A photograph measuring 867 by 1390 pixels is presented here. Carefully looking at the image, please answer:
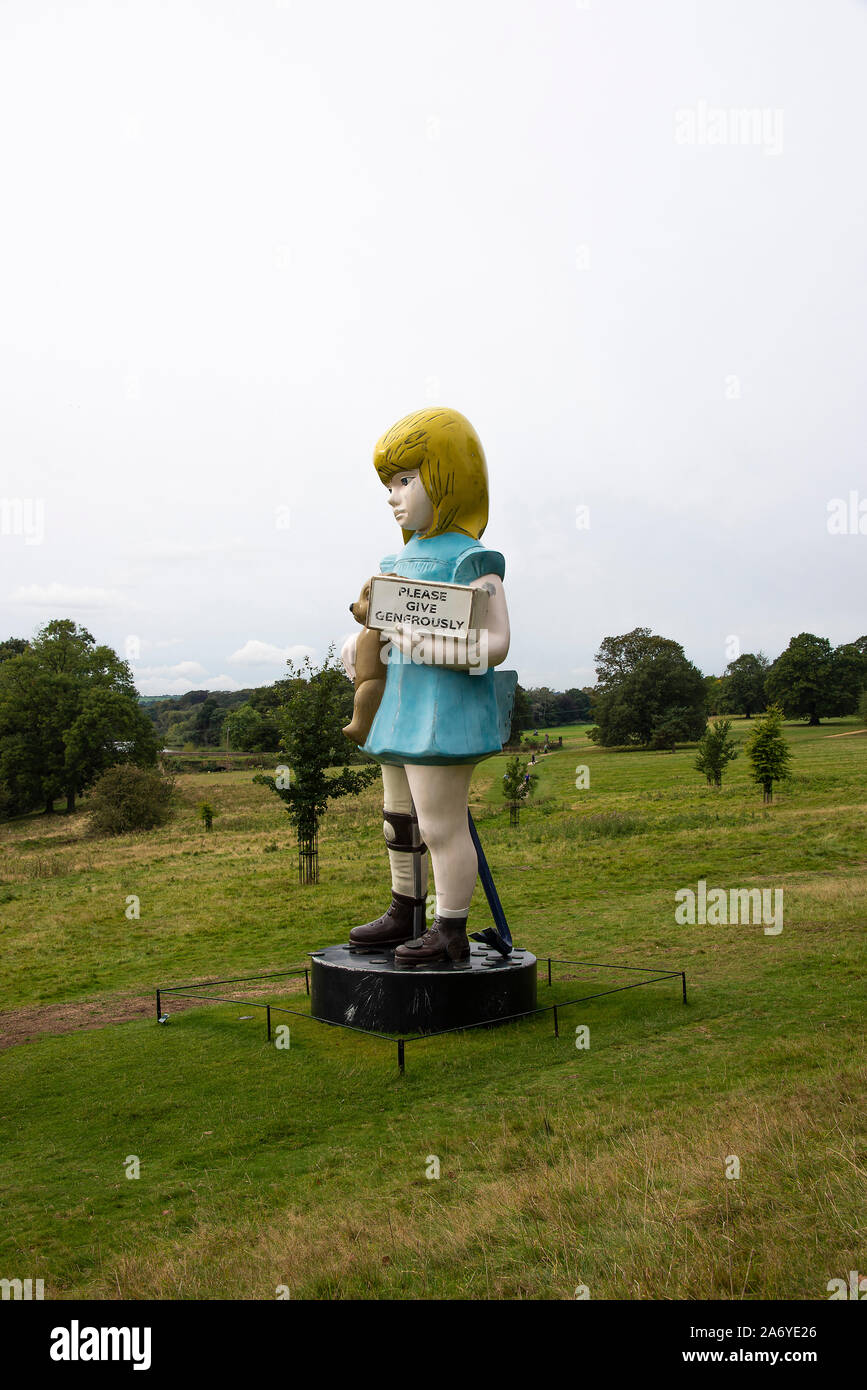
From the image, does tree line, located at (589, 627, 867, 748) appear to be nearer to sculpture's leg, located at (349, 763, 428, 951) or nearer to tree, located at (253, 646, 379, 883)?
tree, located at (253, 646, 379, 883)

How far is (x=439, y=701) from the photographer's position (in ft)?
28.3

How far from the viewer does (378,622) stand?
333 inches

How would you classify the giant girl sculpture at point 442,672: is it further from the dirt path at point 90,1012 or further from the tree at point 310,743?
the tree at point 310,743

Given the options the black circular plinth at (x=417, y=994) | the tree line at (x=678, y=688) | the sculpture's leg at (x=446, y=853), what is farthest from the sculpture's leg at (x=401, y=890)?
the tree line at (x=678, y=688)

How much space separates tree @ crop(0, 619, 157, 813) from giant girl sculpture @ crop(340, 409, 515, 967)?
37687 millimetres

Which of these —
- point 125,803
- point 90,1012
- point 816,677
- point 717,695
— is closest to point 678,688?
point 816,677

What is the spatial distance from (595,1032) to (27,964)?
32.2ft

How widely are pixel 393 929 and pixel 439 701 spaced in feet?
8.59

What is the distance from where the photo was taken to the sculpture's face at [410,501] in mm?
8938

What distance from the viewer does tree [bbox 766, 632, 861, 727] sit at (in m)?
56.2

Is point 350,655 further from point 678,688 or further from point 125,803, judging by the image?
point 678,688

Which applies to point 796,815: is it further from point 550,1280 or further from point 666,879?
point 550,1280

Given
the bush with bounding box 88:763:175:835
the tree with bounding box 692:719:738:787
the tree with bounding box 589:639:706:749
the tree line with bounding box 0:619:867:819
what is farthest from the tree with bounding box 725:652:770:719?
the bush with bounding box 88:763:175:835

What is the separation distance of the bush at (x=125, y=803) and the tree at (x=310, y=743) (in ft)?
53.7
